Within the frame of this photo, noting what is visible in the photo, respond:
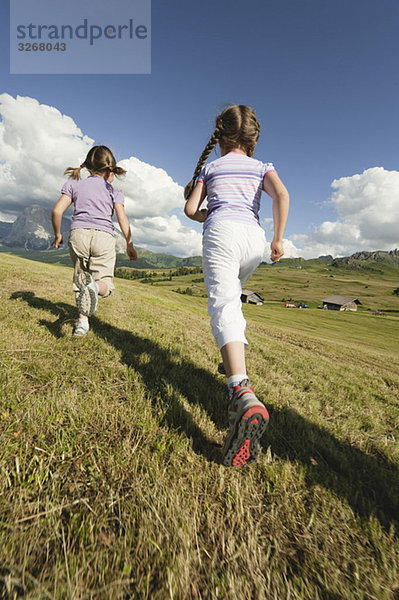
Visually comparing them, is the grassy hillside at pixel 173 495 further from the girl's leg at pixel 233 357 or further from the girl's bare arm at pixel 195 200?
the girl's bare arm at pixel 195 200

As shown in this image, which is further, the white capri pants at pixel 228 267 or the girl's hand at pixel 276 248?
the girl's hand at pixel 276 248

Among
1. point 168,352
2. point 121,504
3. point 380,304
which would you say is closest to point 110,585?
point 121,504

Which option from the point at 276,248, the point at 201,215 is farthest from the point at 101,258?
the point at 276,248

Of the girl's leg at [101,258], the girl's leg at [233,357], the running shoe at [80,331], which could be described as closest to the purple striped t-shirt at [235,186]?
the girl's leg at [233,357]

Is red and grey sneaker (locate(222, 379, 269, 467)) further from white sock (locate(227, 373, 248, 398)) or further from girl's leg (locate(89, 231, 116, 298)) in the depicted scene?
girl's leg (locate(89, 231, 116, 298))

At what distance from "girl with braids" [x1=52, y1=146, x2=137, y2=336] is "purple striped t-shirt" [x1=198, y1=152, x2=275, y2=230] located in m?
2.31

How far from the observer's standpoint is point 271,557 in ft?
4.45

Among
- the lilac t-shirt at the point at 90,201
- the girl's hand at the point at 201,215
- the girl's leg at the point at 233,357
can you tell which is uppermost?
the lilac t-shirt at the point at 90,201

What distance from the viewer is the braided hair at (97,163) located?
15.9ft

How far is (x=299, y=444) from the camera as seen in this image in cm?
236

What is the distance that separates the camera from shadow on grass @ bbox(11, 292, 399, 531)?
1839mm

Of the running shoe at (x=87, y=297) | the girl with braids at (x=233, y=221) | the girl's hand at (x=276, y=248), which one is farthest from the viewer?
the running shoe at (x=87, y=297)

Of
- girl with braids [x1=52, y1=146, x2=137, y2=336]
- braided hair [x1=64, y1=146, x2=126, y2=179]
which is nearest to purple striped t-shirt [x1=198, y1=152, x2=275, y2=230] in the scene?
girl with braids [x1=52, y1=146, x2=137, y2=336]

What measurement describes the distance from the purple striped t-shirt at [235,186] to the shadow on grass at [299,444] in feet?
7.09
